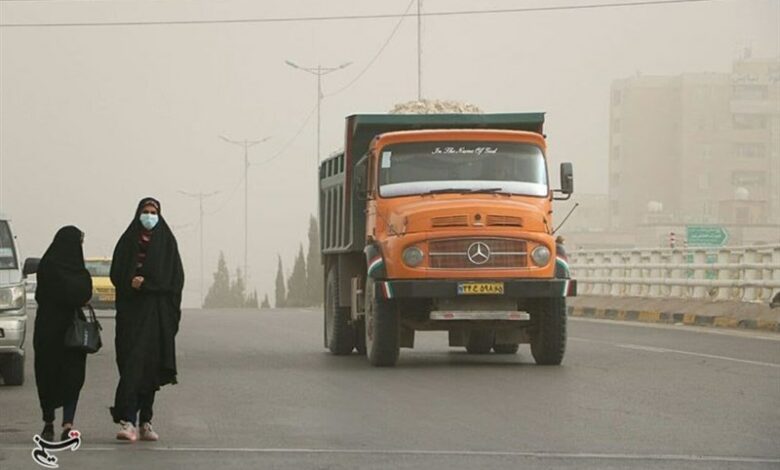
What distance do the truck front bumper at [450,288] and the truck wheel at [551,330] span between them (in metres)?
0.32

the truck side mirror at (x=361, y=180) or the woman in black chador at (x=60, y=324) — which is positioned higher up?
the truck side mirror at (x=361, y=180)

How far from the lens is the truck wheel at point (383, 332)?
20.2 meters

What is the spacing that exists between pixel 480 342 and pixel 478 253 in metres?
3.33

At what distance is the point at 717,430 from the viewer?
510 inches

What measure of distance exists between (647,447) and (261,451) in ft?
8.15

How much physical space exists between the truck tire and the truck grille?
4690mm

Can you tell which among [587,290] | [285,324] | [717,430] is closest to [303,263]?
[587,290]

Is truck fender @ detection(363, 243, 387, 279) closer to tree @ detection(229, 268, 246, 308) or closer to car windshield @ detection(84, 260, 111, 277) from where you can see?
car windshield @ detection(84, 260, 111, 277)

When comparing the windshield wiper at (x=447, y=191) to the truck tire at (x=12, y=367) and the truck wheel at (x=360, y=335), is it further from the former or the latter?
the truck tire at (x=12, y=367)

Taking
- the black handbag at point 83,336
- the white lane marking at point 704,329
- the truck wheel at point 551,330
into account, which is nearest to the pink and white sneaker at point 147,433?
the black handbag at point 83,336

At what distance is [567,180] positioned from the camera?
21.2 meters

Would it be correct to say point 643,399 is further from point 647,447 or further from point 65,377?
point 65,377

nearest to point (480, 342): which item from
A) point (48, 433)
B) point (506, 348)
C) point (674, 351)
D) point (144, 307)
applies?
point (506, 348)

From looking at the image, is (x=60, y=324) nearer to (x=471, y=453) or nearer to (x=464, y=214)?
(x=471, y=453)
